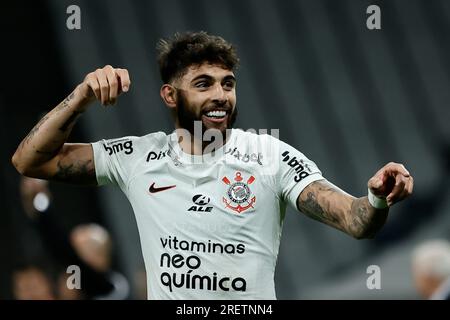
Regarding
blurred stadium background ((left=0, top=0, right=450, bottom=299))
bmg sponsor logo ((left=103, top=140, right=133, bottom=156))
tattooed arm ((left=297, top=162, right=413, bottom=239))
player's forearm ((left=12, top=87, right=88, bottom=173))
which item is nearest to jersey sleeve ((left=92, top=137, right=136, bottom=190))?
bmg sponsor logo ((left=103, top=140, right=133, bottom=156))

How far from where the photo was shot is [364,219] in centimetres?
282

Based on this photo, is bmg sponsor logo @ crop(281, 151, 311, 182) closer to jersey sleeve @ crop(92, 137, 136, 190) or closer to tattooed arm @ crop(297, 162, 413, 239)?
tattooed arm @ crop(297, 162, 413, 239)

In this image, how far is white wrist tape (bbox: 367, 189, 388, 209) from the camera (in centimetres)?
274

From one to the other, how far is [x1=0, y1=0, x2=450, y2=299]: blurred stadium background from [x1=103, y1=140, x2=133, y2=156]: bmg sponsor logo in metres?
3.32

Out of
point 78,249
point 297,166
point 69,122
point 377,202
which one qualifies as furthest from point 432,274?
point 78,249

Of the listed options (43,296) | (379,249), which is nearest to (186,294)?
(43,296)

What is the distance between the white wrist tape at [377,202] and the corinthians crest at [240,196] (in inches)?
20.8

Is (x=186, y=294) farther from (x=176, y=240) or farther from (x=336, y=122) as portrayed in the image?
(x=336, y=122)

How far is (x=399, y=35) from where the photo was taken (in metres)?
7.00

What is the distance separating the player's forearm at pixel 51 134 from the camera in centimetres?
319

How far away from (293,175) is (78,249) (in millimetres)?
3146

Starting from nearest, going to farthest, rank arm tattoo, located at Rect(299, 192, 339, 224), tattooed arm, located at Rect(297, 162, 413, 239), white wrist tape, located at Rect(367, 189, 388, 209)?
tattooed arm, located at Rect(297, 162, 413, 239), white wrist tape, located at Rect(367, 189, 388, 209), arm tattoo, located at Rect(299, 192, 339, 224)

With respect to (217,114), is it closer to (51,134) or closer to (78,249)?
(51,134)

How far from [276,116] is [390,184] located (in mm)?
4358
